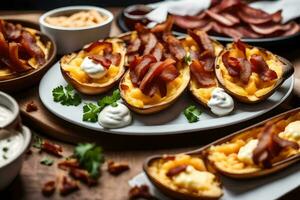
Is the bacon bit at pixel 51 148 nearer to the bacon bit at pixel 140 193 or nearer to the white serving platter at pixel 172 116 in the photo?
the white serving platter at pixel 172 116

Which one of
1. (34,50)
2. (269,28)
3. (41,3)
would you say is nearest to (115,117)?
(34,50)

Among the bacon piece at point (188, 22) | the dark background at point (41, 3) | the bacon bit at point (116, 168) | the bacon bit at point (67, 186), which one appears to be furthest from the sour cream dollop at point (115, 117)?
the dark background at point (41, 3)

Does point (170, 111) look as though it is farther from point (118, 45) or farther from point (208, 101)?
point (118, 45)

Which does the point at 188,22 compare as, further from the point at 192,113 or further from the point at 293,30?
the point at 192,113

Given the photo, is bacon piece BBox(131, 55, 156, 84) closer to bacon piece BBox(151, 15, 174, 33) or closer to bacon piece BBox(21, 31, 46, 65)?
bacon piece BBox(151, 15, 174, 33)

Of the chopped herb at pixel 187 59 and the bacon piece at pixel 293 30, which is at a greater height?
the chopped herb at pixel 187 59
